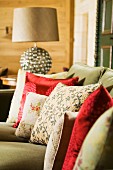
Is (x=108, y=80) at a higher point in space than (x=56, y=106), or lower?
higher

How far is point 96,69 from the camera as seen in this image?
7.43ft

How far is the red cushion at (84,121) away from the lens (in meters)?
1.31

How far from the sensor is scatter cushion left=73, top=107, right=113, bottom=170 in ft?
3.36

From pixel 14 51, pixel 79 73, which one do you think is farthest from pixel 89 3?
pixel 79 73

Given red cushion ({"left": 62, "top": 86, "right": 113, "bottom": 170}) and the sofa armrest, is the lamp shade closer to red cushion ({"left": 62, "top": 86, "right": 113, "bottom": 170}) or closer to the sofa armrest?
the sofa armrest

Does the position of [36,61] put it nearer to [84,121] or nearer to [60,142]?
[60,142]

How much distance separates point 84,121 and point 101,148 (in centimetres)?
30

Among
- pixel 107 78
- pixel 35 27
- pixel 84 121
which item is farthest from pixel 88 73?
pixel 35 27

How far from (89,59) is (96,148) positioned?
3.77 m

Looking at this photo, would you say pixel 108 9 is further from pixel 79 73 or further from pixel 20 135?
pixel 20 135

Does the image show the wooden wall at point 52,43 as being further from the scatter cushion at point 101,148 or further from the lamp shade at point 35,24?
the scatter cushion at point 101,148

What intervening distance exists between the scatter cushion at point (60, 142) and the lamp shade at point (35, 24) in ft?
6.70

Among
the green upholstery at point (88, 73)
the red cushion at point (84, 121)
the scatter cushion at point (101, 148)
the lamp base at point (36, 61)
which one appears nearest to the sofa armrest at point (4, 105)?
the green upholstery at point (88, 73)

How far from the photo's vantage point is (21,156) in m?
1.77
